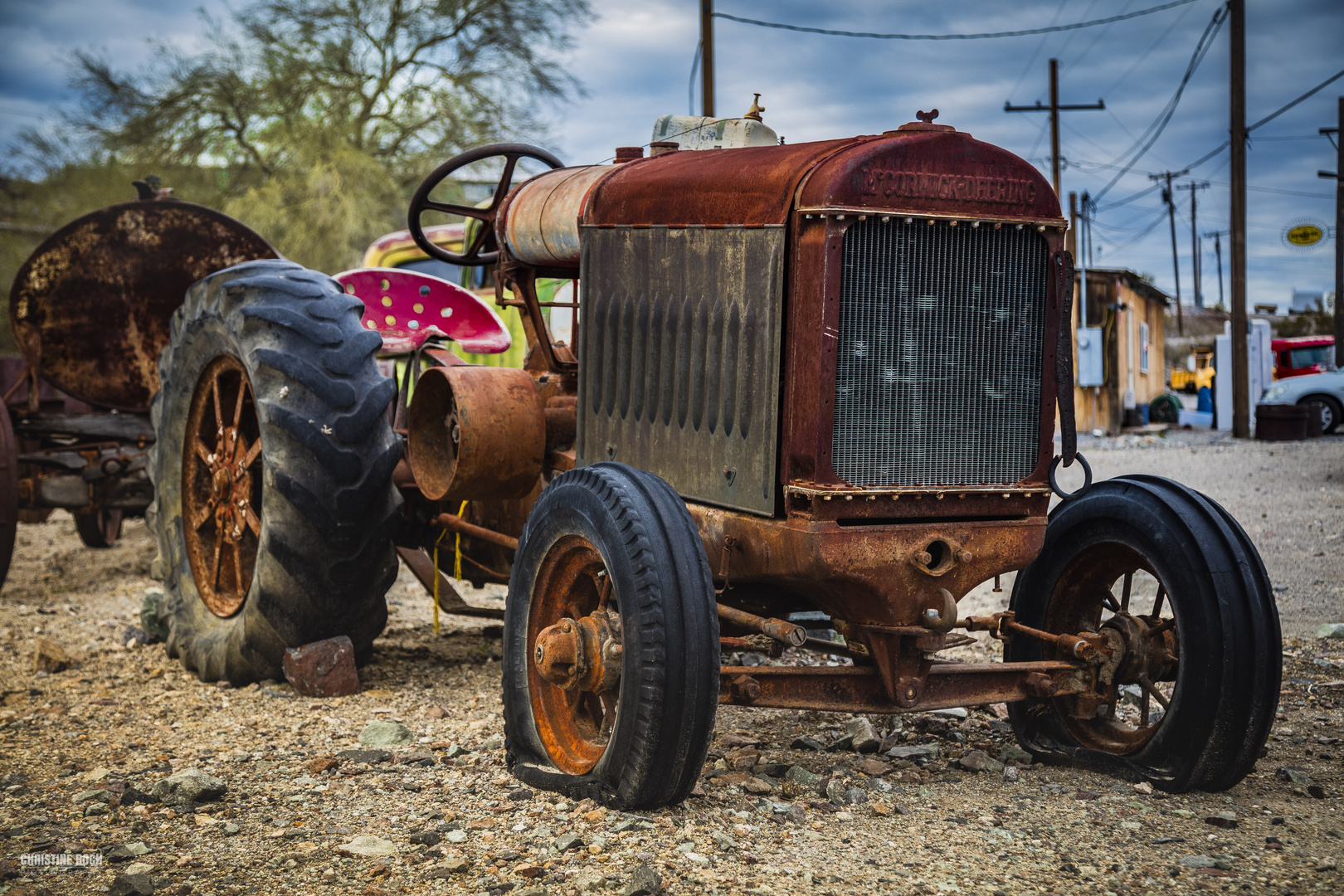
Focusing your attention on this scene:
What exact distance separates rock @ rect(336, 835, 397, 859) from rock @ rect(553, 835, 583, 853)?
0.38 meters

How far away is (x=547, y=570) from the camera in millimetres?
3314

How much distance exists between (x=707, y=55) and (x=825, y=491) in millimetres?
13314

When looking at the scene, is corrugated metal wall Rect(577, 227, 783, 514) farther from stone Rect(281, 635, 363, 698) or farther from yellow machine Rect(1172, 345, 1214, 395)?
yellow machine Rect(1172, 345, 1214, 395)

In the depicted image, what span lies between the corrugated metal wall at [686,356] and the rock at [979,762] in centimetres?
109

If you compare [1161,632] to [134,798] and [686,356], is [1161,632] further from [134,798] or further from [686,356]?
[134,798]

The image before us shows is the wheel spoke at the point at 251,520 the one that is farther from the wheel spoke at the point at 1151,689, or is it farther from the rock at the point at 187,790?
the wheel spoke at the point at 1151,689

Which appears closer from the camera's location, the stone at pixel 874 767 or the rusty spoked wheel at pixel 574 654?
the rusty spoked wheel at pixel 574 654

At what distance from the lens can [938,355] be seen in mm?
3162

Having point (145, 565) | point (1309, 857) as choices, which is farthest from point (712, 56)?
point (1309, 857)

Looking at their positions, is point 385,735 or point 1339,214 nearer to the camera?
point 385,735

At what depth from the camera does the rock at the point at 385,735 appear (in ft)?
12.5

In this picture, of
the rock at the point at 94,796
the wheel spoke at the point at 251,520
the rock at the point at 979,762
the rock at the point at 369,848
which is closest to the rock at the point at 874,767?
the rock at the point at 979,762

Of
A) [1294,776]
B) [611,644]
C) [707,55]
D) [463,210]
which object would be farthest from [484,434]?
[707,55]

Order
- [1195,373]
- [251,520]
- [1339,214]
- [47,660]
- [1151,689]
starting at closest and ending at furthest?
[1151,689] < [251,520] < [47,660] < [1339,214] < [1195,373]
